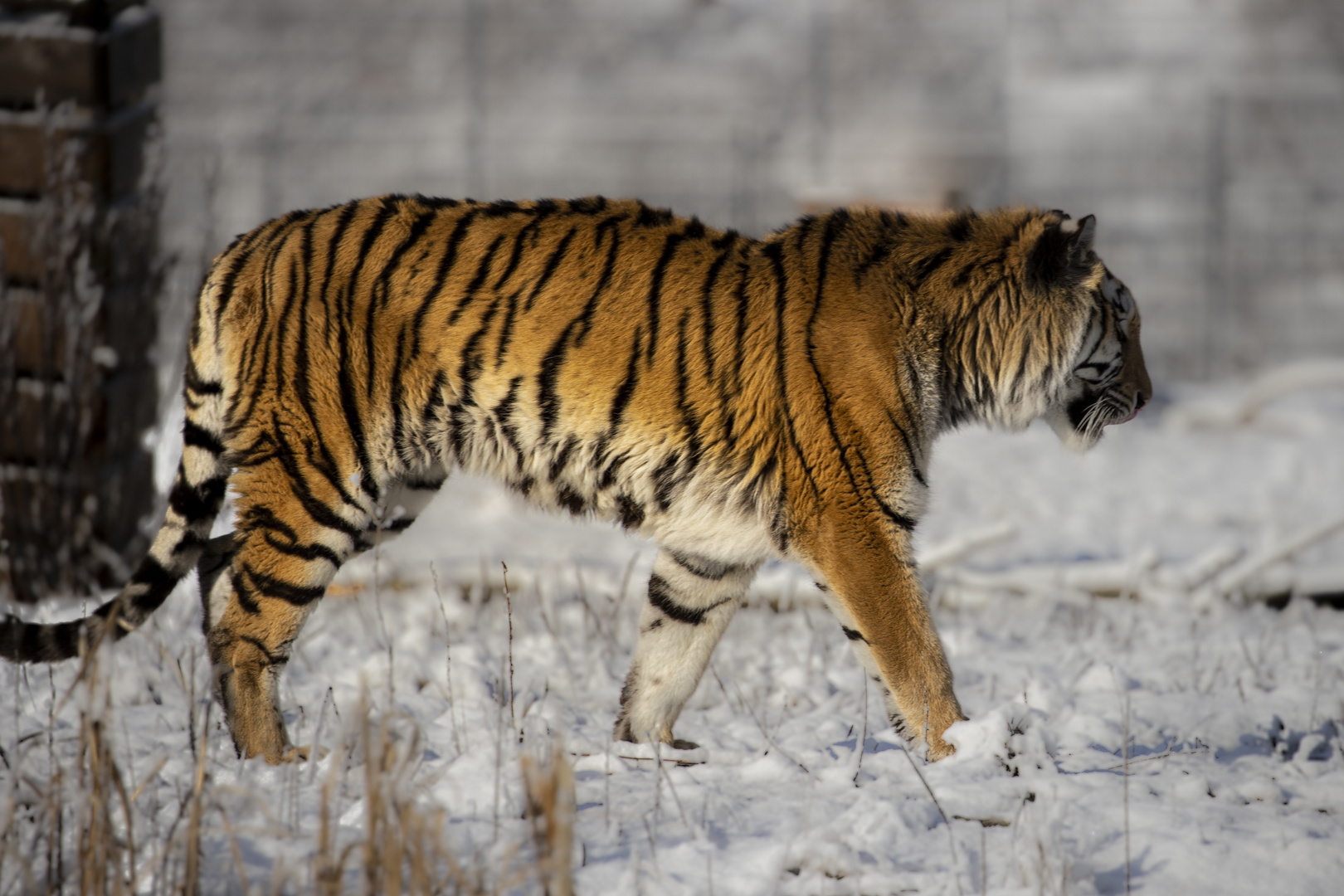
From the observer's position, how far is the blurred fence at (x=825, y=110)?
1536 centimetres

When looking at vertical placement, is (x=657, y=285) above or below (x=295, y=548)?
above

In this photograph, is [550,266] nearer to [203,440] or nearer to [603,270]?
[603,270]

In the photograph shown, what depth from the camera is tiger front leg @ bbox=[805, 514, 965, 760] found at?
3.02m

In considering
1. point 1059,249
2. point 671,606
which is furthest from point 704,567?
point 1059,249

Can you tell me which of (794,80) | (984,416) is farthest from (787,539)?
(794,80)

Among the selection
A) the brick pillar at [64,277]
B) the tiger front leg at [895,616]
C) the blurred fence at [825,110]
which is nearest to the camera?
the tiger front leg at [895,616]

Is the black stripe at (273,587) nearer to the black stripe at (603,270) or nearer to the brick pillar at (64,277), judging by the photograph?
the black stripe at (603,270)

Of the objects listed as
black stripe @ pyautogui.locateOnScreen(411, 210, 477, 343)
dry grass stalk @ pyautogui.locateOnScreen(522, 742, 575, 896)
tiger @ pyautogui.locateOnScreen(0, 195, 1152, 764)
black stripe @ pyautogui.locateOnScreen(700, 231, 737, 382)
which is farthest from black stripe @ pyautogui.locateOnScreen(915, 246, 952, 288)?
dry grass stalk @ pyautogui.locateOnScreen(522, 742, 575, 896)

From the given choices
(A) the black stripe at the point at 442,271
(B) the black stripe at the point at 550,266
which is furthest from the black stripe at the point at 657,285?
(A) the black stripe at the point at 442,271

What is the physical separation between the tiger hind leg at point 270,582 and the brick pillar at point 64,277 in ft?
6.45

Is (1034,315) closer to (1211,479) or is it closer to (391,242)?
(391,242)

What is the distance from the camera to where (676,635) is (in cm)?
348

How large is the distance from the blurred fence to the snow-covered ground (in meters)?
9.26

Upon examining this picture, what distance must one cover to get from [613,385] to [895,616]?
905 millimetres
